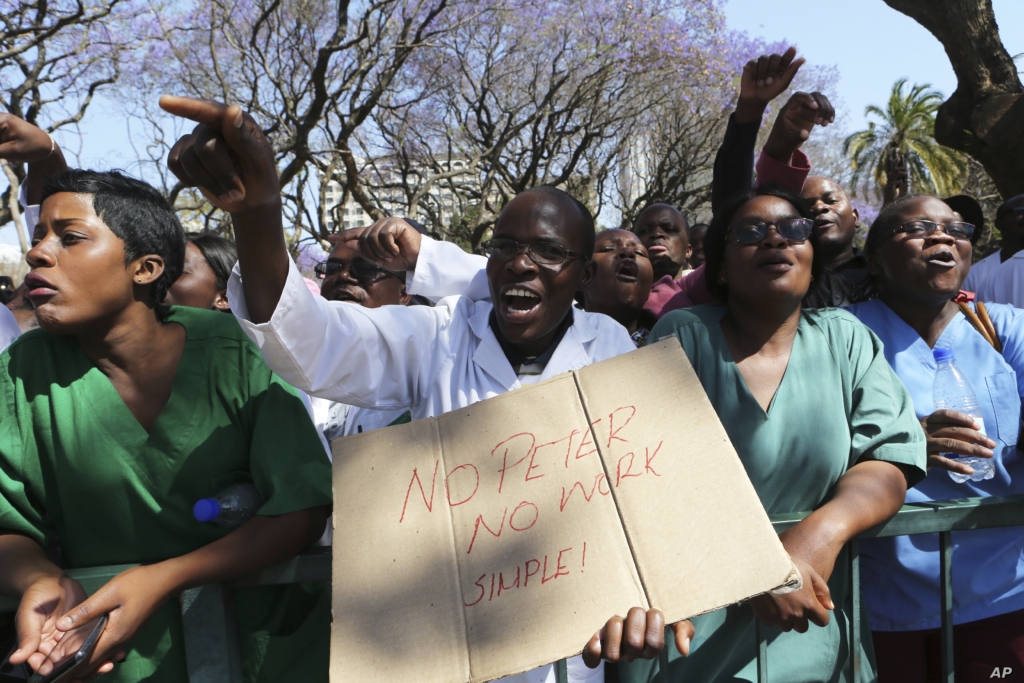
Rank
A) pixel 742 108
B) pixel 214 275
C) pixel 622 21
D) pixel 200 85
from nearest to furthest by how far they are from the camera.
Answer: pixel 742 108, pixel 214 275, pixel 200 85, pixel 622 21

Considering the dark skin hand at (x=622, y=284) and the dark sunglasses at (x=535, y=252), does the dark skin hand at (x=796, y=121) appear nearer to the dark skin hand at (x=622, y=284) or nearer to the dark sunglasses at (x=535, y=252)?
the dark skin hand at (x=622, y=284)

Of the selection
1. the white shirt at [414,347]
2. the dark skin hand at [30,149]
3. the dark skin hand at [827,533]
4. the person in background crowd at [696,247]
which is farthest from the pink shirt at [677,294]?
the dark skin hand at [30,149]

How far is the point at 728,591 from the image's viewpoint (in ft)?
4.36

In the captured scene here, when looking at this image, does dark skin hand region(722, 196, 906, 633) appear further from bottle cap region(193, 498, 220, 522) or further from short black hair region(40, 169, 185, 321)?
short black hair region(40, 169, 185, 321)

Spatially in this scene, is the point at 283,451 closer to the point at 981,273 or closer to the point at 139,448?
the point at 139,448

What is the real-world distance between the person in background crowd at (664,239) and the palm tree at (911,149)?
21.7 m

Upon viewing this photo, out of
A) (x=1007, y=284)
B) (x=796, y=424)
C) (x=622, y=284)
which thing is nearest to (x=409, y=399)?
(x=796, y=424)

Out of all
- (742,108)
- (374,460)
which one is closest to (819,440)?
(374,460)

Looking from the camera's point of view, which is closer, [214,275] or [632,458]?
[632,458]

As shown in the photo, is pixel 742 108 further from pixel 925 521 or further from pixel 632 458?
pixel 632 458

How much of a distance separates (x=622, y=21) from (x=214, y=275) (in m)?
13.3

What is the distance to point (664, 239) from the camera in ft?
13.8

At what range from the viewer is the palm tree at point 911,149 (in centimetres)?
2398

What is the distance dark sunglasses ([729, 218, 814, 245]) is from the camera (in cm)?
214
